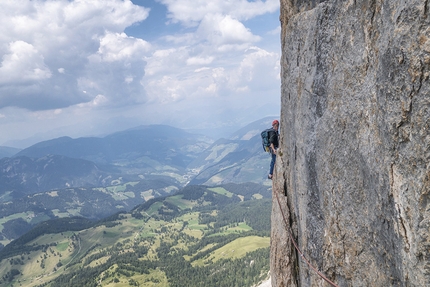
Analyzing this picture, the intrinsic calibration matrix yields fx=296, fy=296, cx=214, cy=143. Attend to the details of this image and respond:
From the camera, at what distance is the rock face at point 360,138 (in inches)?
220

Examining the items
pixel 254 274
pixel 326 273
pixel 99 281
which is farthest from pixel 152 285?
pixel 326 273

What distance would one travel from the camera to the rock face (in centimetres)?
559

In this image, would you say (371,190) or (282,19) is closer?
(371,190)

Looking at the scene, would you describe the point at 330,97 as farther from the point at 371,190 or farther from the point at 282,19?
the point at 282,19

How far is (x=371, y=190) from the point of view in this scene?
23.4 feet

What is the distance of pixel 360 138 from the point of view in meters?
7.52

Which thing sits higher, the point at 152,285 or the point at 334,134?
the point at 334,134

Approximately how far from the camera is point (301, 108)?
36.0ft

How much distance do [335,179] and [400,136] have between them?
3.01 metres

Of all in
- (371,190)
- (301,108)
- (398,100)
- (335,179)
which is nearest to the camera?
(398,100)

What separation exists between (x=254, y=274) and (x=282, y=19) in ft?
492

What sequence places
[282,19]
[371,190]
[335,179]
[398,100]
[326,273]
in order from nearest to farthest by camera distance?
[398,100] < [371,190] < [335,179] < [326,273] < [282,19]

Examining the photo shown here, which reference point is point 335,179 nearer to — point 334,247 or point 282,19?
point 334,247

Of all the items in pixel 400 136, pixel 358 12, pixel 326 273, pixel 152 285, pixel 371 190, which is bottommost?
pixel 152 285
